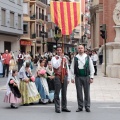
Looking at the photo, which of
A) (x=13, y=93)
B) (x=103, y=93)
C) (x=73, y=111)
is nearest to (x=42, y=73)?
(x=13, y=93)

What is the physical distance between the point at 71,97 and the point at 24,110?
340cm

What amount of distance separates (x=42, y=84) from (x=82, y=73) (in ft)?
7.47

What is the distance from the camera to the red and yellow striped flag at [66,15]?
19.1m

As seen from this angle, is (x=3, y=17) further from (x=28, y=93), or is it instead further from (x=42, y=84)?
(x=28, y=93)

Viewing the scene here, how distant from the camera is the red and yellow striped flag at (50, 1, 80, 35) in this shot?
19141 mm

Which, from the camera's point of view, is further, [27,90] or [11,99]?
[27,90]

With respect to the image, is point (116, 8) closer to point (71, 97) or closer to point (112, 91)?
point (112, 91)

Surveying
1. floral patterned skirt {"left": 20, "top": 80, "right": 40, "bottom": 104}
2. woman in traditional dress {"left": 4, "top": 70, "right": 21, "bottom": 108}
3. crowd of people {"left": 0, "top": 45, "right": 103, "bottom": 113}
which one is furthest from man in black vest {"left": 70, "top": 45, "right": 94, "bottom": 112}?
woman in traditional dress {"left": 4, "top": 70, "right": 21, "bottom": 108}

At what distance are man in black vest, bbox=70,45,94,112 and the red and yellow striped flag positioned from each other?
24.6 feet

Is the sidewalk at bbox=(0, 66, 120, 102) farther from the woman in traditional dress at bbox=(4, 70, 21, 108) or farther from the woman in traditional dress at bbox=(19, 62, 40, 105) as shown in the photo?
the woman in traditional dress at bbox=(4, 70, 21, 108)

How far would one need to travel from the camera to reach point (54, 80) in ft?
38.8

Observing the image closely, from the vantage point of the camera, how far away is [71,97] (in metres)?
15.1

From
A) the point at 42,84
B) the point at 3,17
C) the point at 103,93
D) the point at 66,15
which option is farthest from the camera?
the point at 3,17

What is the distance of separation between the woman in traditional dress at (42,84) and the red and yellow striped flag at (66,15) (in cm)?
574
